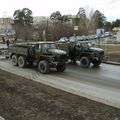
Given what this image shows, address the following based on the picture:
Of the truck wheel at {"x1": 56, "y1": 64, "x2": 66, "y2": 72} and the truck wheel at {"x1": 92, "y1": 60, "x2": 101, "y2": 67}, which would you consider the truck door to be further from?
the truck wheel at {"x1": 92, "y1": 60, "x2": 101, "y2": 67}

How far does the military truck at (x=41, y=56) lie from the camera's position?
18.4 meters

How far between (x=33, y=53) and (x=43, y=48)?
3.38ft

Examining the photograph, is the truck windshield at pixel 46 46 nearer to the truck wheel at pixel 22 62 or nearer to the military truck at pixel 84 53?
the truck wheel at pixel 22 62

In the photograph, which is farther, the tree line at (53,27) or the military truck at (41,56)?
the tree line at (53,27)

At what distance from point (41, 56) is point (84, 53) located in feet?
15.7

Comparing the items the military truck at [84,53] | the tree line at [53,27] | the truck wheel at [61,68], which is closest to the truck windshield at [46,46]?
the truck wheel at [61,68]

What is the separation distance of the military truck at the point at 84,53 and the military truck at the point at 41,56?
10.4 feet

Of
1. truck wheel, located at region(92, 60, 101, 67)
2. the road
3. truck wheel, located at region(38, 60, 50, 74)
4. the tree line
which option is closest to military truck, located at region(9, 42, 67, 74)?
truck wheel, located at region(38, 60, 50, 74)

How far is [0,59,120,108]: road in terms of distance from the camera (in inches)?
480

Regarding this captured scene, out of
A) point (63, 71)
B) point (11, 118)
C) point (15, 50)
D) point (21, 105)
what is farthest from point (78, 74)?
point (11, 118)

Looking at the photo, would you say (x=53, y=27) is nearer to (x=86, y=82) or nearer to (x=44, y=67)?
(x=44, y=67)

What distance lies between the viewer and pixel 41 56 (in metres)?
19.0

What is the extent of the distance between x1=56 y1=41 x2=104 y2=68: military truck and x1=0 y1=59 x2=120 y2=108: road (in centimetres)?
253

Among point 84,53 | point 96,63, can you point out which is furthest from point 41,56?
point 96,63
